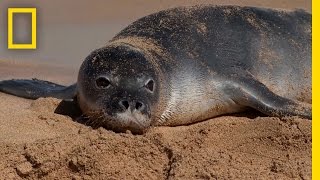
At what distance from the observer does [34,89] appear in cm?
528

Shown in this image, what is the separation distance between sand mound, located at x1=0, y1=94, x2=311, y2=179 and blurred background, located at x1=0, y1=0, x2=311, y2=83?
4.72 metres

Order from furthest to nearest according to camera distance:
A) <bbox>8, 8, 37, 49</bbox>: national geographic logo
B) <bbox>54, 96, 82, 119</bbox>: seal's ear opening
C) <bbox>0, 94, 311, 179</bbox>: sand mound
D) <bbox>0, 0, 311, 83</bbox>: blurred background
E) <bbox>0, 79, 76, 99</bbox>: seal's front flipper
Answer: <bbox>8, 8, 37, 49</bbox>: national geographic logo → <bbox>0, 0, 311, 83</bbox>: blurred background → <bbox>0, 79, 76, 99</bbox>: seal's front flipper → <bbox>54, 96, 82, 119</bbox>: seal's ear opening → <bbox>0, 94, 311, 179</bbox>: sand mound

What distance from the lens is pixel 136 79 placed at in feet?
13.1

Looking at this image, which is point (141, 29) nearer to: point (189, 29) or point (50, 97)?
point (189, 29)

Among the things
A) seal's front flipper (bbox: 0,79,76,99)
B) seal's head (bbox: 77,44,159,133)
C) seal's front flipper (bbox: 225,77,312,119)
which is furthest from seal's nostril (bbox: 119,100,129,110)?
seal's front flipper (bbox: 225,77,312,119)

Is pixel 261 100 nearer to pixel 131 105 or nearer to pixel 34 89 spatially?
pixel 131 105

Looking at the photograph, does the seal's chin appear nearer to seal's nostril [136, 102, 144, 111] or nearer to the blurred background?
seal's nostril [136, 102, 144, 111]

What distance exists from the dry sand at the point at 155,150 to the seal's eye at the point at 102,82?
0.30m

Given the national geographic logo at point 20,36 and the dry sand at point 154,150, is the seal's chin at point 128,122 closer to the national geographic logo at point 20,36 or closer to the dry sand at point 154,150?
the dry sand at point 154,150

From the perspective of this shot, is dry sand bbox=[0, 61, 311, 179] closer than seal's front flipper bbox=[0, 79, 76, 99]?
Yes

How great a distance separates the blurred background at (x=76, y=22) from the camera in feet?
→ 35.2

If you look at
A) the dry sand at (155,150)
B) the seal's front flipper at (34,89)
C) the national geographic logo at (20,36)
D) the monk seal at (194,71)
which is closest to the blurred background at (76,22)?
the national geographic logo at (20,36)

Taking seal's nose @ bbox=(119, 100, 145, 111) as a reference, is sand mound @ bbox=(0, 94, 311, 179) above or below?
below

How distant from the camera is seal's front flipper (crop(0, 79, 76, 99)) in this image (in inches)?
193
